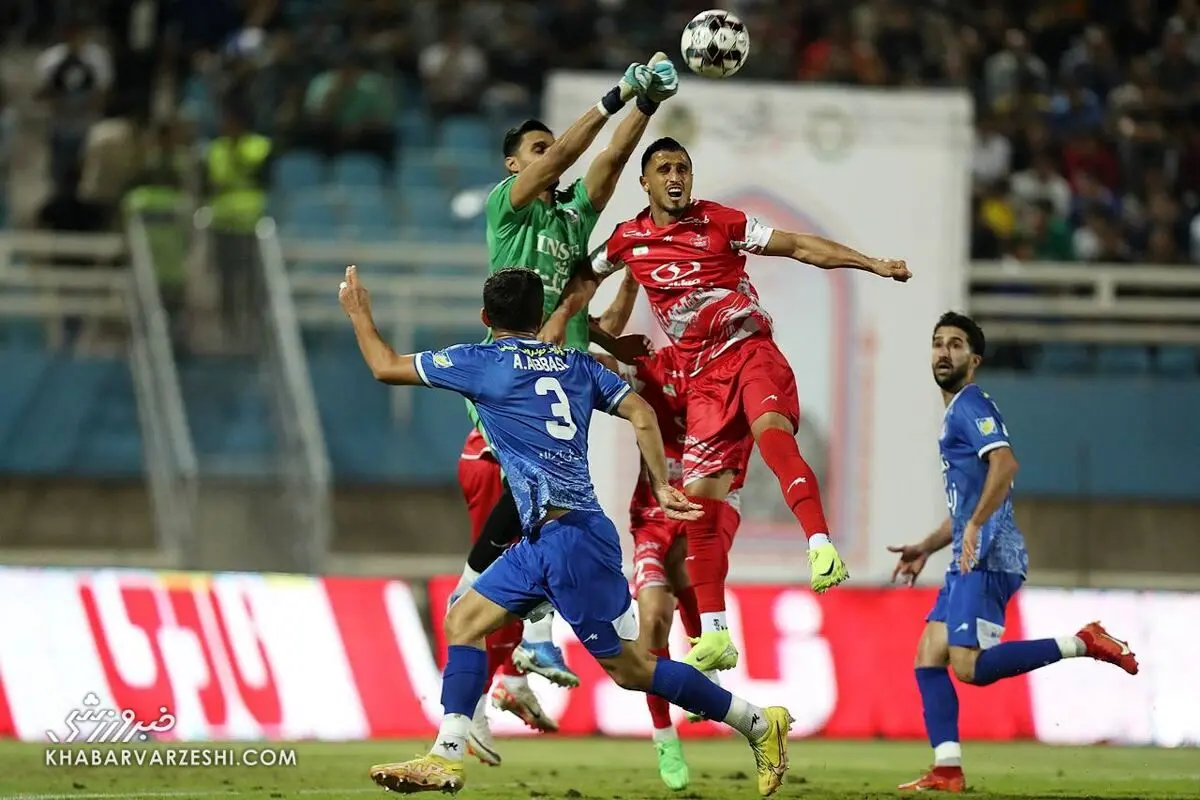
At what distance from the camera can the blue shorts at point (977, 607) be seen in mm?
10445

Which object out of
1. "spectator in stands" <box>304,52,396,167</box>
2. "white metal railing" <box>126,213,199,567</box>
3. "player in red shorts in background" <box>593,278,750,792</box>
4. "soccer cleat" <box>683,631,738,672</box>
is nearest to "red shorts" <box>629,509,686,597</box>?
"player in red shorts in background" <box>593,278,750,792</box>

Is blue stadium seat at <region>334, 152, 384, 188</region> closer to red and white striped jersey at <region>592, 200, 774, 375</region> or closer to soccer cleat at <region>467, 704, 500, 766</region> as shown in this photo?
red and white striped jersey at <region>592, 200, 774, 375</region>

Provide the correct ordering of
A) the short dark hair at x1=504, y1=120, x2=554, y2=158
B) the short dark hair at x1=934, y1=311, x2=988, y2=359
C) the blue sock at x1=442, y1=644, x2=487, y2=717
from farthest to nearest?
the short dark hair at x1=934, y1=311, x2=988, y2=359
the short dark hair at x1=504, y1=120, x2=554, y2=158
the blue sock at x1=442, y1=644, x2=487, y2=717

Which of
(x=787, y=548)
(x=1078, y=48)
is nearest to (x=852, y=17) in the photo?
(x=1078, y=48)

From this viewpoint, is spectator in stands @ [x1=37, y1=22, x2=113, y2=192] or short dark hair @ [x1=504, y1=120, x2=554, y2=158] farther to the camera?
spectator in stands @ [x1=37, y1=22, x2=113, y2=192]

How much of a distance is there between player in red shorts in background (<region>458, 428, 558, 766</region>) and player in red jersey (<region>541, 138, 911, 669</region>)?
1.01 metres

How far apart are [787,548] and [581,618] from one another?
6.42m

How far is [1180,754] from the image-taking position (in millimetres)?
12742

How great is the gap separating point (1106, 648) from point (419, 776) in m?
3.95

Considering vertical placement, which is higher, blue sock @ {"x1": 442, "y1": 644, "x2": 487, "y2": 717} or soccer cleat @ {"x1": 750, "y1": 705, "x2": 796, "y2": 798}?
blue sock @ {"x1": 442, "y1": 644, "x2": 487, "y2": 717}

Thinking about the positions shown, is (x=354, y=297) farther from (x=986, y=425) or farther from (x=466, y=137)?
(x=466, y=137)

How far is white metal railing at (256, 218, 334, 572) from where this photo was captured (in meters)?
14.5

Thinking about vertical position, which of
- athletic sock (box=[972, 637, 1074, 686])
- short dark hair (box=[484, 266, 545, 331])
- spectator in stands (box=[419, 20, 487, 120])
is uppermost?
spectator in stands (box=[419, 20, 487, 120])

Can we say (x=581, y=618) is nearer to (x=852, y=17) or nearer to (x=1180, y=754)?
(x=1180, y=754)
